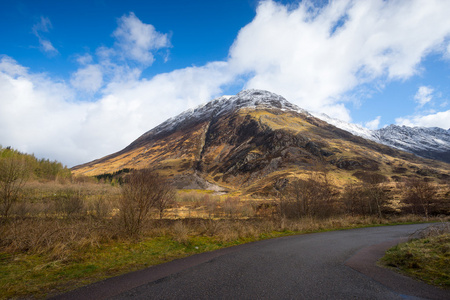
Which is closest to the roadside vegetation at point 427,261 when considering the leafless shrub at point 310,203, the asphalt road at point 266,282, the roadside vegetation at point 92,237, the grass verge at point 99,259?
the asphalt road at point 266,282

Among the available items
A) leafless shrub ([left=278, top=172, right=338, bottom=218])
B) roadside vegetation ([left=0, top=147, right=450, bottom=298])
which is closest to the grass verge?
roadside vegetation ([left=0, top=147, right=450, bottom=298])

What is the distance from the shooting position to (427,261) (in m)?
8.05

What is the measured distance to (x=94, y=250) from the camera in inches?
480

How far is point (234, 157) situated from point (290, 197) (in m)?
140

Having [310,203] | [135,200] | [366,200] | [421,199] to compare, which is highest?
[135,200]

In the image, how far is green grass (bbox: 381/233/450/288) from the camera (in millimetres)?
7015

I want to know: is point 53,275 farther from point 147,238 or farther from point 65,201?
point 65,201

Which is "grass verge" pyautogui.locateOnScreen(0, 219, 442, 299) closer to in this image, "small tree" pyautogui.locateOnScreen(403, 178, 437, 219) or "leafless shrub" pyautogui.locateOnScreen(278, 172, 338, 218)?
"leafless shrub" pyautogui.locateOnScreen(278, 172, 338, 218)

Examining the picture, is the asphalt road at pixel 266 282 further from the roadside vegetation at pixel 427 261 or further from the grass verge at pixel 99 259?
the grass verge at pixel 99 259

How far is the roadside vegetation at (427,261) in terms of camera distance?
23.0ft

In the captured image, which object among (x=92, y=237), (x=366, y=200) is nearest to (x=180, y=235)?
(x=92, y=237)

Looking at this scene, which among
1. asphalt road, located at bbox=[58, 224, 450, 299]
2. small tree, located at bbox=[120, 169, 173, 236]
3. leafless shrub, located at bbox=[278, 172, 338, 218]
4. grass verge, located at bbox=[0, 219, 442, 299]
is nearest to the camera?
asphalt road, located at bbox=[58, 224, 450, 299]

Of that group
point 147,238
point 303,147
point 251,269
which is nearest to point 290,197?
point 147,238

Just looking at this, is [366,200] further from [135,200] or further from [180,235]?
[135,200]
